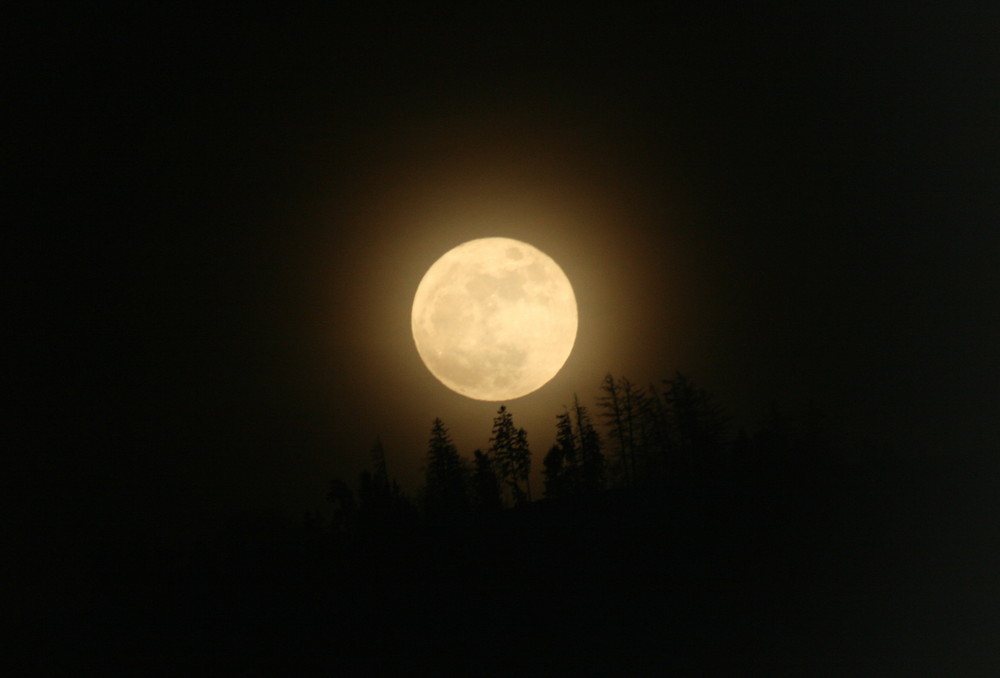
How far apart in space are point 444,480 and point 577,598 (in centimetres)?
1252

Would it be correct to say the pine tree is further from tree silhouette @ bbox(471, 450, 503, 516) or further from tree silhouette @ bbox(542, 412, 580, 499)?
tree silhouette @ bbox(471, 450, 503, 516)

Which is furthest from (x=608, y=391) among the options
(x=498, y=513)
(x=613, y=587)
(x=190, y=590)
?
(x=190, y=590)

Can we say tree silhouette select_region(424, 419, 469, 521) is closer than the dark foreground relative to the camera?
No

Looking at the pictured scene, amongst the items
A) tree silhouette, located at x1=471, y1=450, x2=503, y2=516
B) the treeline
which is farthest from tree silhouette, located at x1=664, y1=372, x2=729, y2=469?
tree silhouette, located at x1=471, y1=450, x2=503, y2=516

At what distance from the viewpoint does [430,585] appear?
27.1 m

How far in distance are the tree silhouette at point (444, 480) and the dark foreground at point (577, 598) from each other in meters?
2.43

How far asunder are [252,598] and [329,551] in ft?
13.8

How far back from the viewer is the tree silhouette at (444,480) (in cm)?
3431

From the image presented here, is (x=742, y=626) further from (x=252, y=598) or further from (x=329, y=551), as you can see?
(x=252, y=598)

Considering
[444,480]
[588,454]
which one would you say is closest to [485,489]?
[444,480]

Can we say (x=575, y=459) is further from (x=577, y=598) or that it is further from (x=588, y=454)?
(x=577, y=598)

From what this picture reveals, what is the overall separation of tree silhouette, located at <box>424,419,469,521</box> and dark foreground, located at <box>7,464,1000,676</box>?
7.98 feet

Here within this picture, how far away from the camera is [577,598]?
26.0m

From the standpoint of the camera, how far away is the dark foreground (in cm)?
2192
